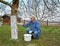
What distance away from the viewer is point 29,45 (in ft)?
27.3

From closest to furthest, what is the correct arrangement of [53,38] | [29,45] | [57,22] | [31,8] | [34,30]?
[29,45], [34,30], [53,38], [31,8], [57,22]

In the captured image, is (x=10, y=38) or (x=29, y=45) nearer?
(x=29, y=45)

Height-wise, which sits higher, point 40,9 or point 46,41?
point 40,9

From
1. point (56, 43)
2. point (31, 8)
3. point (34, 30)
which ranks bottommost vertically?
point (56, 43)

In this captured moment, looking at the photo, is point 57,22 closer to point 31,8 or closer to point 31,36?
point 31,8

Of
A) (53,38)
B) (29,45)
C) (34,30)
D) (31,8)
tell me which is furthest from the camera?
(31,8)

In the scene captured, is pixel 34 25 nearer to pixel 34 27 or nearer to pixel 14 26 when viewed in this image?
pixel 34 27

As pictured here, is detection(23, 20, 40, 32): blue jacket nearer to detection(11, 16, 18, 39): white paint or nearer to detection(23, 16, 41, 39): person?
detection(23, 16, 41, 39): person

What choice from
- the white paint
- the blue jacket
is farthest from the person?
the white paint

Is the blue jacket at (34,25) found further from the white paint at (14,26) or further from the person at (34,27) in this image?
the white paint at (14,26)

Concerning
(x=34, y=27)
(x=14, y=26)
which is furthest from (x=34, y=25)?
(x=14, y=26)

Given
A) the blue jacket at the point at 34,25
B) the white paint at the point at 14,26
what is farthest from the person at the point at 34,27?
the white paint at the point at 14,26

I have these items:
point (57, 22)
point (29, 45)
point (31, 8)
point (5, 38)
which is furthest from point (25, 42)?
point (57, 22)

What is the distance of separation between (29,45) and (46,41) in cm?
101
